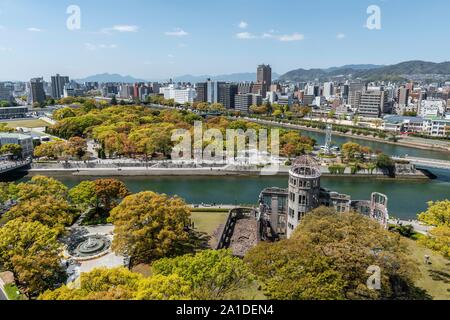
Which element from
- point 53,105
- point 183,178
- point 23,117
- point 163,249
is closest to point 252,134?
point 183,178

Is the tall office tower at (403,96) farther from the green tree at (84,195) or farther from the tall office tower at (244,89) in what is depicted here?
the green tree at (84,195)

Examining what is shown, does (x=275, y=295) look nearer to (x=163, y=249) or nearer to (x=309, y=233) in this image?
(x=309, y=233)

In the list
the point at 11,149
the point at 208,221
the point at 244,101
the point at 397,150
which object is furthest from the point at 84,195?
the point at 244,101

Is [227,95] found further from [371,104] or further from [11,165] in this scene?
[11,165]

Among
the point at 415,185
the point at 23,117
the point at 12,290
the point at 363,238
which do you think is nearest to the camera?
the point at 363,238

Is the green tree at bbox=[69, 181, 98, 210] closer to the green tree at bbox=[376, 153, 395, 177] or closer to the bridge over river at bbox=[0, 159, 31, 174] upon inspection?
the bridge over river at bbox=[0, 159, 31, 174]

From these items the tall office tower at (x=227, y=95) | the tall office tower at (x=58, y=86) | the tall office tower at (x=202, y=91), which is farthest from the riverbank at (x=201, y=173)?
the tall office tower at (x=58, y=86)
